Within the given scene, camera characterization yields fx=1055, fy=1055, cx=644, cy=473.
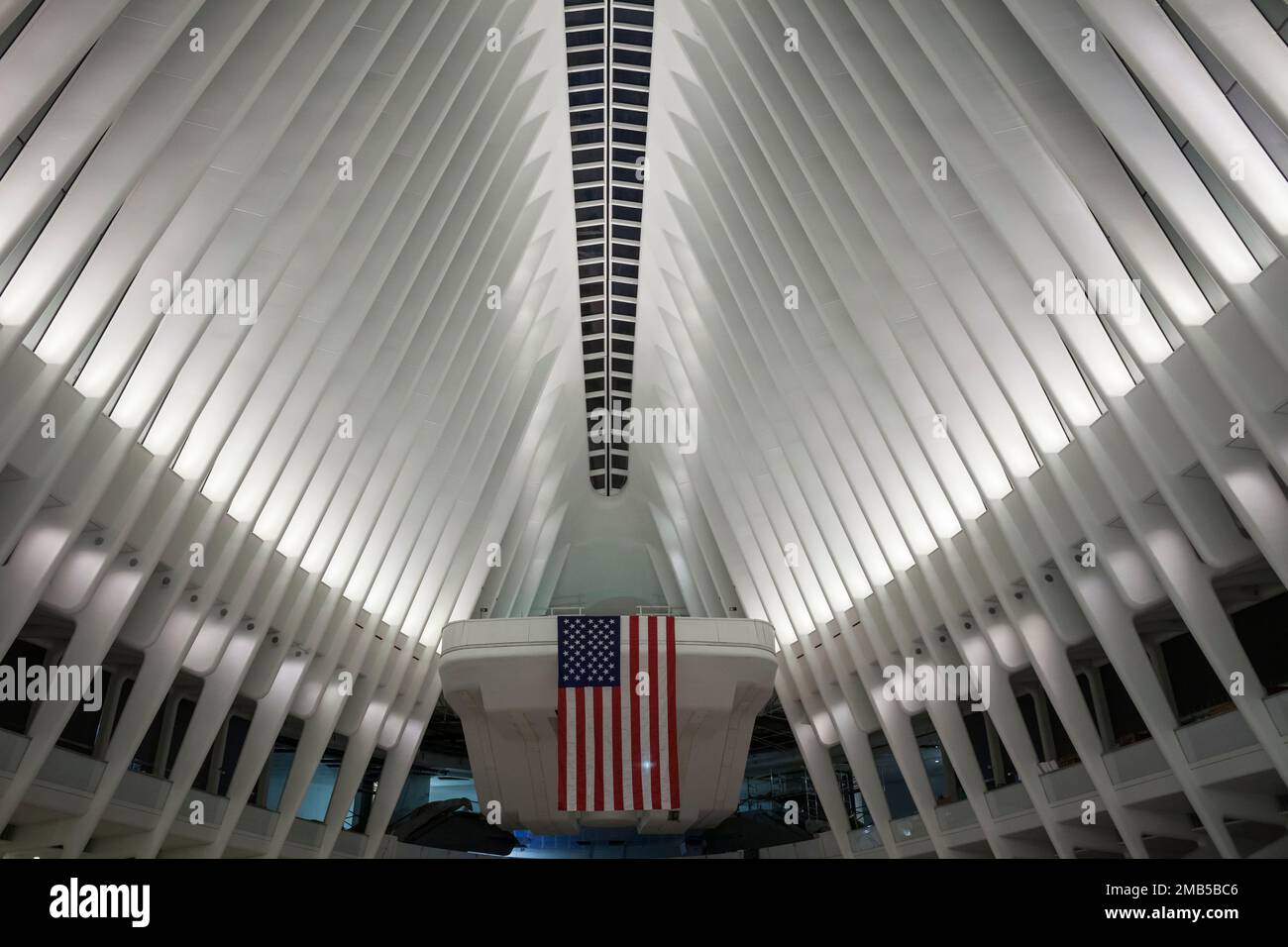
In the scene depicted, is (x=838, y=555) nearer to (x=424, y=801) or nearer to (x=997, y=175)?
(x=997, y=175)

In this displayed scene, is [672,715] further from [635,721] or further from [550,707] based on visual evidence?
[550,707]

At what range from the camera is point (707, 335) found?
26734 mm

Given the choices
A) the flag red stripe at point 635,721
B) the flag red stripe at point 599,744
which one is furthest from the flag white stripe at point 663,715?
the flag red stripe at point 599,744

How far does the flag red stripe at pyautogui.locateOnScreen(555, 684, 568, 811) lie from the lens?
64.3 ft

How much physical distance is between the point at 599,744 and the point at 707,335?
444 inches

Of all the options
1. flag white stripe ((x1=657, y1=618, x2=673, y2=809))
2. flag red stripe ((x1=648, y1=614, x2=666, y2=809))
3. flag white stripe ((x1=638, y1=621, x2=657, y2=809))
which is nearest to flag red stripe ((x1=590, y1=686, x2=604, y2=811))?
flag white stripe ((x1=638, y1=621, x2=657, y2=809))

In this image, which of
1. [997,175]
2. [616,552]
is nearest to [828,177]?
[997,175]

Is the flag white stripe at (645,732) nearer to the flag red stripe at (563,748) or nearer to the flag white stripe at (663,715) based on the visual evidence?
the flag white stripe at (663,715)

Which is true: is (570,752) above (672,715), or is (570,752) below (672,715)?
below

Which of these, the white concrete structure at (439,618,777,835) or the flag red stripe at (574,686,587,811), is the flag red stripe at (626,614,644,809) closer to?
the flag red stripe at (574,686,587,811)

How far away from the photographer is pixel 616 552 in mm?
42219

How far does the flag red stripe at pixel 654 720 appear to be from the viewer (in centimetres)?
1964

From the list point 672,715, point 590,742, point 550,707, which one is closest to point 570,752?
point 590,742
